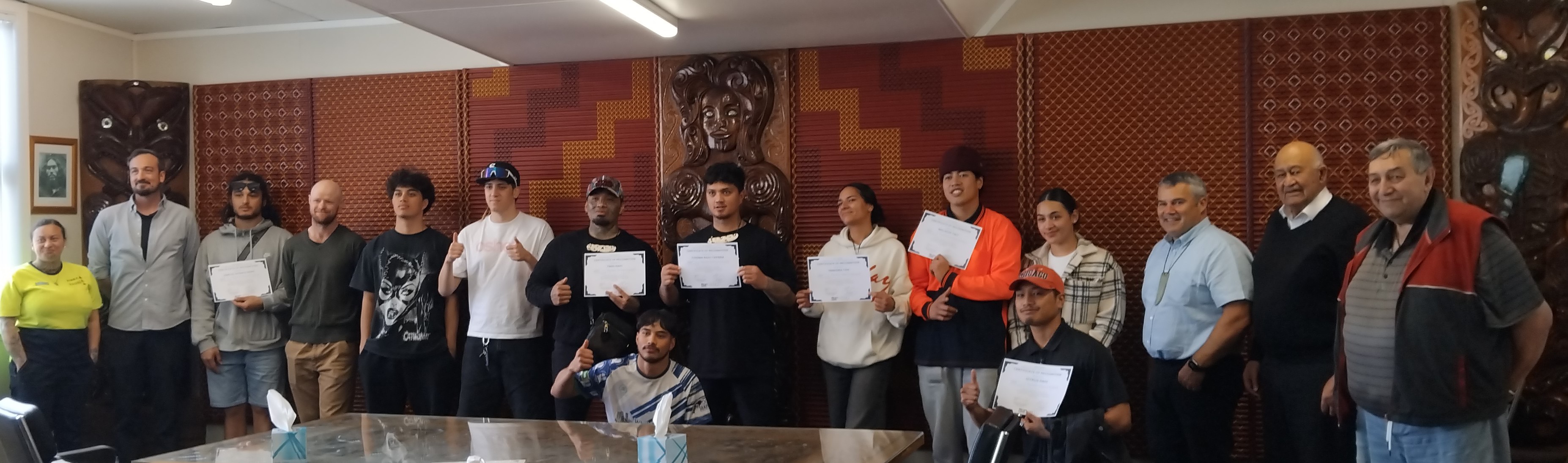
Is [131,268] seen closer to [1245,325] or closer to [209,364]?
[209,364]

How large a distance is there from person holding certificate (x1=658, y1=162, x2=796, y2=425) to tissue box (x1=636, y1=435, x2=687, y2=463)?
2247 millimetres

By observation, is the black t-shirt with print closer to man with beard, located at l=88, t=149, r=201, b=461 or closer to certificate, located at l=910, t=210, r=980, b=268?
certificate, located at l=910, t=210, r=980, b=268

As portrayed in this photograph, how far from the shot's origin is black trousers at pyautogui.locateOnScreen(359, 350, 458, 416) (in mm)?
5824

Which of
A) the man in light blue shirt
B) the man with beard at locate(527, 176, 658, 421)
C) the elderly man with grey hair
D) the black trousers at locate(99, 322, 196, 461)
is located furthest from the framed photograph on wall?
the elderly man with grey hair

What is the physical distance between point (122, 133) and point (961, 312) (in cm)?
554

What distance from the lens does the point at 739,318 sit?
17.4 ft

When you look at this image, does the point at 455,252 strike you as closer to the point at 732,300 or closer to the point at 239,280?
the point at 239,280

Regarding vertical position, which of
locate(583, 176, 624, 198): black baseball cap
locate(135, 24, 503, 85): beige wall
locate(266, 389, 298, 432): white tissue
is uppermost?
locate(135, 24, 503, 85): beige wall

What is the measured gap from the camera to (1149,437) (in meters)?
4.75

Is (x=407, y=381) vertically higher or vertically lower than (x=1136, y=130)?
lower

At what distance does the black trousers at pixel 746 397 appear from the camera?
17.4ft

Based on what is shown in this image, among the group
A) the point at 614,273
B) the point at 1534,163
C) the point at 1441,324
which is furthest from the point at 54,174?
the point at 1534,163

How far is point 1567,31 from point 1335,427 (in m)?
2.40

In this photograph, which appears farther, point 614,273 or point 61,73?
point 61,73
